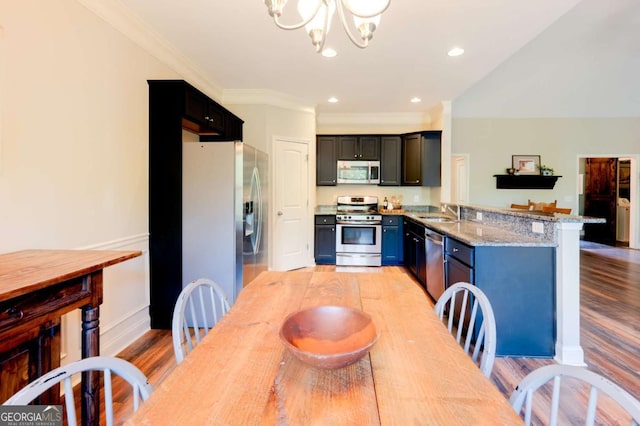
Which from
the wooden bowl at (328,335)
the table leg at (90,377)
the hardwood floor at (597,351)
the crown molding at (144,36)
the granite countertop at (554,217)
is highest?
the crown molding at (144,36)

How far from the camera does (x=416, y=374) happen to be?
2.76 ft

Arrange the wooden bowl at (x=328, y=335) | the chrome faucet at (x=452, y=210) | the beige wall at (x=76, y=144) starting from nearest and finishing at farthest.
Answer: the wooden bowl at (x=328, y=335), the beige wall at (x=76, y=144), the chrome faucet at (x=452, y=210)

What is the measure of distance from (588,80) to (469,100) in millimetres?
1915

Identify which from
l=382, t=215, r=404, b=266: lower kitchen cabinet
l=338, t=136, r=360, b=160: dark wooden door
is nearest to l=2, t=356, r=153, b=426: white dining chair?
l=382, t=215, r=404, b=266: lower kitchen cabinet

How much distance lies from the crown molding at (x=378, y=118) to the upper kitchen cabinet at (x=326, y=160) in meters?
0.44

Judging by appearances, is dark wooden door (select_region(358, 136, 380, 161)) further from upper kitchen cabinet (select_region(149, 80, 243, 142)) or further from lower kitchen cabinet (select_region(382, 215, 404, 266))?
upper kitchen cabinet (select_region(149, 80, 243, 142))

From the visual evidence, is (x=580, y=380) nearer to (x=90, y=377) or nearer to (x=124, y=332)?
(x=90, y=377)

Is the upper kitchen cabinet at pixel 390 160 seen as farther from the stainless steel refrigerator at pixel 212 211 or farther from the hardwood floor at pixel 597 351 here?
the stainless steel refrigerator at pixel 212 211

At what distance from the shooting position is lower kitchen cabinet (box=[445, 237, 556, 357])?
2.31 m

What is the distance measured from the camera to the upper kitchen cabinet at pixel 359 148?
5.55 m

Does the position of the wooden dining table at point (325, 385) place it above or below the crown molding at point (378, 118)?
below

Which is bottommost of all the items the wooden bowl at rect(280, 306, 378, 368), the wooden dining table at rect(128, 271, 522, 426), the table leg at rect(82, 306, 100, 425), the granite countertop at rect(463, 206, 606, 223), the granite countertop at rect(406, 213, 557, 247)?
the table leg at rect(82, 306, 100, 425)

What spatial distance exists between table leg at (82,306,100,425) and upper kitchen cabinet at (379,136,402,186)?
4777mm

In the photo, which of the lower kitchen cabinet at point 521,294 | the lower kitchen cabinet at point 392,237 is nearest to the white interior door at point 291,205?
the lower kitchen cabinet at point 392,237
